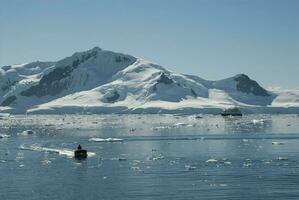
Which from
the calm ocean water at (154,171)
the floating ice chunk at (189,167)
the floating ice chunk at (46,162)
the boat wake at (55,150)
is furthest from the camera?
the boat wake at (55,150)

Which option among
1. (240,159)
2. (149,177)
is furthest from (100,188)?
(240,159)

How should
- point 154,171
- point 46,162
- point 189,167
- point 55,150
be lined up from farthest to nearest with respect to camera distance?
1. point 55,150
2. point 46,162
3. point 189,167
4. point 154,171

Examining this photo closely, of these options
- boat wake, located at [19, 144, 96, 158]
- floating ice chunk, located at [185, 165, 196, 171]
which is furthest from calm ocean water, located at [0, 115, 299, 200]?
floating ice chunk, located at [185, 165, 196, 171]

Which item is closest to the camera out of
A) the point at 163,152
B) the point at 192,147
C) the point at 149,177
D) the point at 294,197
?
the point at 294,197

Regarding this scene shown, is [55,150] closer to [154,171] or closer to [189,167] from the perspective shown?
[154,171]

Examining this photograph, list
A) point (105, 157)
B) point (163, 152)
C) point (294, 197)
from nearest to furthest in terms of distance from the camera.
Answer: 1. point (294, 197)
2. point (105, 157)
3. point (163, 152)

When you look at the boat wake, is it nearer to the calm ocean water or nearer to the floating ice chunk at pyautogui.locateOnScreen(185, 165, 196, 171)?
the calm ocean water

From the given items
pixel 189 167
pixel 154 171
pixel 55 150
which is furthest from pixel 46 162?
pixel 189 167

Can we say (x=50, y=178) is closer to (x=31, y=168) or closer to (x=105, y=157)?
(x=31, y=168)

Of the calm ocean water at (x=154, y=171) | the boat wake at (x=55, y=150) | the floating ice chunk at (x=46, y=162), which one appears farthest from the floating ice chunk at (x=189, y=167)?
the boat wake at (x=55, y=150)

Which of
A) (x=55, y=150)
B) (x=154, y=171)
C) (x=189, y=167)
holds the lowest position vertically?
(x=154, y=171)

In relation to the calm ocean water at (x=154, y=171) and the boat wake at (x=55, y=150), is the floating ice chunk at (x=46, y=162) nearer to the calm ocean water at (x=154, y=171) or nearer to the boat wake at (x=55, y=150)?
the calm ocean water at (x=154, y=171)

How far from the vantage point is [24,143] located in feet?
389

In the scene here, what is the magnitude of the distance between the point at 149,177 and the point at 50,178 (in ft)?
34.0
